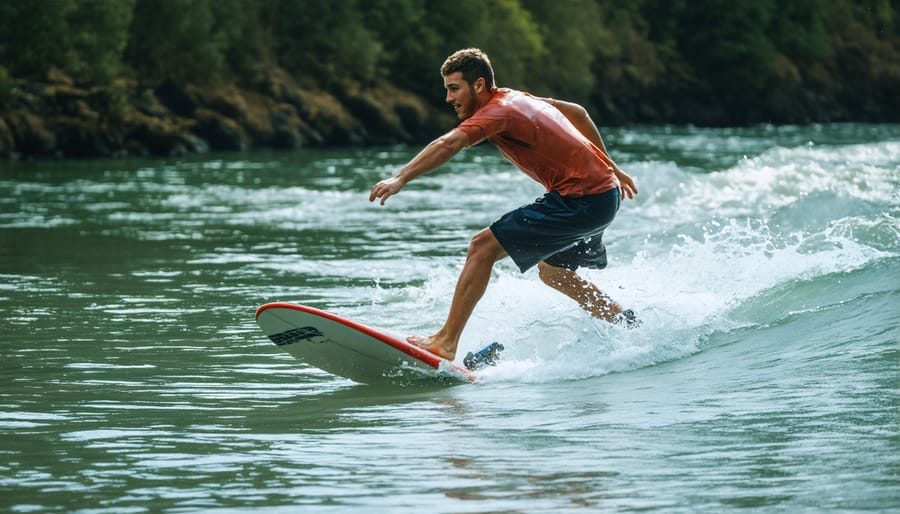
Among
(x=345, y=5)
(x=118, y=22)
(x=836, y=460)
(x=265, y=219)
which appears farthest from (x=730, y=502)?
(x=345, y=5)

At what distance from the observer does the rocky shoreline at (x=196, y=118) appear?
4669cm

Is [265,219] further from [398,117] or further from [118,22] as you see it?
[398,117]

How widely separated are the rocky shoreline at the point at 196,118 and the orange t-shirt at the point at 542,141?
37.9m

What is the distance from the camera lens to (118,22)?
161 ft

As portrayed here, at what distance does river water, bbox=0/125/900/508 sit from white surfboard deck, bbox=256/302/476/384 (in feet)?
0.36

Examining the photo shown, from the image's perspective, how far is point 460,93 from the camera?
8125mm

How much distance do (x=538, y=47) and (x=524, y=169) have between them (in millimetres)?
70593

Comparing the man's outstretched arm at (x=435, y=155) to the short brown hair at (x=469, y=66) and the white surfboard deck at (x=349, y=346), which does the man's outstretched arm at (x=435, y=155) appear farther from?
the white surfboard deck at (x=349, y=346)

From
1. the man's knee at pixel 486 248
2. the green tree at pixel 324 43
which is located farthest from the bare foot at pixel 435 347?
the green tree at pixel 324 43

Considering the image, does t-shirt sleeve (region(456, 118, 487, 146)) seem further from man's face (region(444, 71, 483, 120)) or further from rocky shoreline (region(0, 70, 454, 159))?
rocky shoreline (region(0, 70, 454, 159))

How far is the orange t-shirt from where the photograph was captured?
26.4ft

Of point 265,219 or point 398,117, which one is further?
point 398,117

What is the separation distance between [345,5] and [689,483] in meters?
63.4

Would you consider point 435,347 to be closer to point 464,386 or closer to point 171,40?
point 464,386
